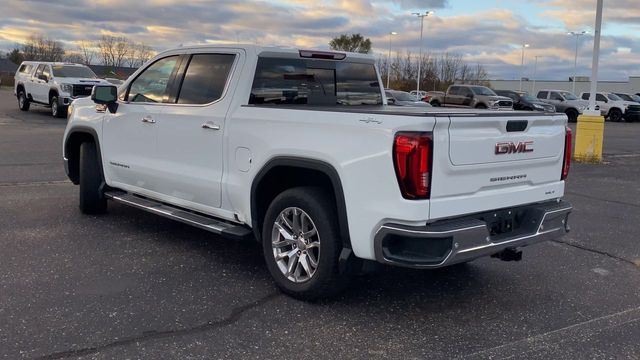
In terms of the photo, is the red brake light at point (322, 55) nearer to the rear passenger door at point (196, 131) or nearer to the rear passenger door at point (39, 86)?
the rear passenger door at point (196, 131)

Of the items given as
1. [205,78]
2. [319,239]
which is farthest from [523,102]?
[319,239]

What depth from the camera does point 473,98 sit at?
1323 inches

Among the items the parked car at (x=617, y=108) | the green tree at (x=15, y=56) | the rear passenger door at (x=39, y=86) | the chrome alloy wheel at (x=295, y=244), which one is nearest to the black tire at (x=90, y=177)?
the chrome alloy wheel at (x=295, y=244)

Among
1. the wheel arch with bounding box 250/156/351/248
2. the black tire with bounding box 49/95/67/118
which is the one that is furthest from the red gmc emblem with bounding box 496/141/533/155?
the black tire with bounding box 49/95/67/118

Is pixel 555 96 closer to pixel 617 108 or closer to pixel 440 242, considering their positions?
pixel 617 108

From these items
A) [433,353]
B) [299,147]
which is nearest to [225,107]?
[299,147]

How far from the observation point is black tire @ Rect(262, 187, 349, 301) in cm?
424

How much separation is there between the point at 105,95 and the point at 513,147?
4.00 metres

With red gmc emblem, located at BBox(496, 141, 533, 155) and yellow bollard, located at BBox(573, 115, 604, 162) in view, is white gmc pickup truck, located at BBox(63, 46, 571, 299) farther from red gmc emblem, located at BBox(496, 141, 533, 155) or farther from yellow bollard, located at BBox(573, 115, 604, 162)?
yellow bollard, located at BBox(573, 115, 604, 162)

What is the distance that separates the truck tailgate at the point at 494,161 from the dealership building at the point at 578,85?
76.4m

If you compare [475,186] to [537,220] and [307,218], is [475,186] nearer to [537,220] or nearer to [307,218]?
[537,220]

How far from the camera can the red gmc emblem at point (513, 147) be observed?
4180 mm

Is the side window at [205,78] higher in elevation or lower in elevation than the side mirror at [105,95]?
higher

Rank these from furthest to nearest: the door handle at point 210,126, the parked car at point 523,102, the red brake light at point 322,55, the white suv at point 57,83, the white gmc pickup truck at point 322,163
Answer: the parked car at point 523,102, the white suv at point 57,83, the red brake light at point 322,55, the door handle at point 210,126, the white gmc pickup truck at point 322,163
